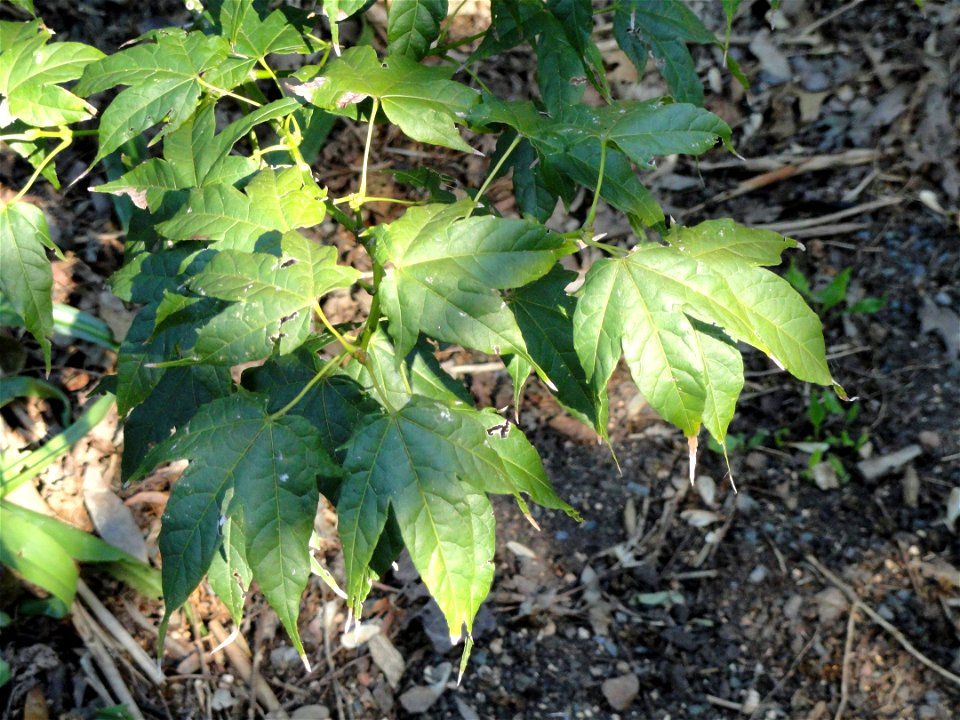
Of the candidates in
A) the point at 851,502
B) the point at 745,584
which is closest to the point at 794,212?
the point at 851,502

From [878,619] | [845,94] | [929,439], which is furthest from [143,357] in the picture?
[845,94]

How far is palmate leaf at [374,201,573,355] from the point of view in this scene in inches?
41.2

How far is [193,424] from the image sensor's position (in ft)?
3.61

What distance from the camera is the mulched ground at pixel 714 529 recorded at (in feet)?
6.76

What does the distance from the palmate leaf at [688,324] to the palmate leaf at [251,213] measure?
16.0 inches

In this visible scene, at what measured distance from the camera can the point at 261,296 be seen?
107 centimetres

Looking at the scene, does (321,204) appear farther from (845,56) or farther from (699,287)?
(845,56)

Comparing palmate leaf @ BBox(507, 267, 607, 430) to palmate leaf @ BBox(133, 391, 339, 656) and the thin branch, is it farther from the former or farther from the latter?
the thin branch

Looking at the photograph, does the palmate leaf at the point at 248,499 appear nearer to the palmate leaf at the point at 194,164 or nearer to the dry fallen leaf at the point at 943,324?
the palmate leaf at the point at 194,164

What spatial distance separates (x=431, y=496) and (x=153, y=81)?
2.44 ft

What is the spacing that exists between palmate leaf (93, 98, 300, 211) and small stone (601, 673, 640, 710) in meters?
1.50

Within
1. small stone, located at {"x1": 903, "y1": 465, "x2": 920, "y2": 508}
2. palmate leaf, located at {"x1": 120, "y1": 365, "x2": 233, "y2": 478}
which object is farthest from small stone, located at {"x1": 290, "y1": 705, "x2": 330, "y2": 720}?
small stone, located at {"x1": 903, "y1": 465, "x2": 920, "y2": 508}

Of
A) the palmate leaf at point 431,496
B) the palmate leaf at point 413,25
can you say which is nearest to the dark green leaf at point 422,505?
the palmate leaf at point 431,496

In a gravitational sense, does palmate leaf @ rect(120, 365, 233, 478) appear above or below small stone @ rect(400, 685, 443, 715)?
above
